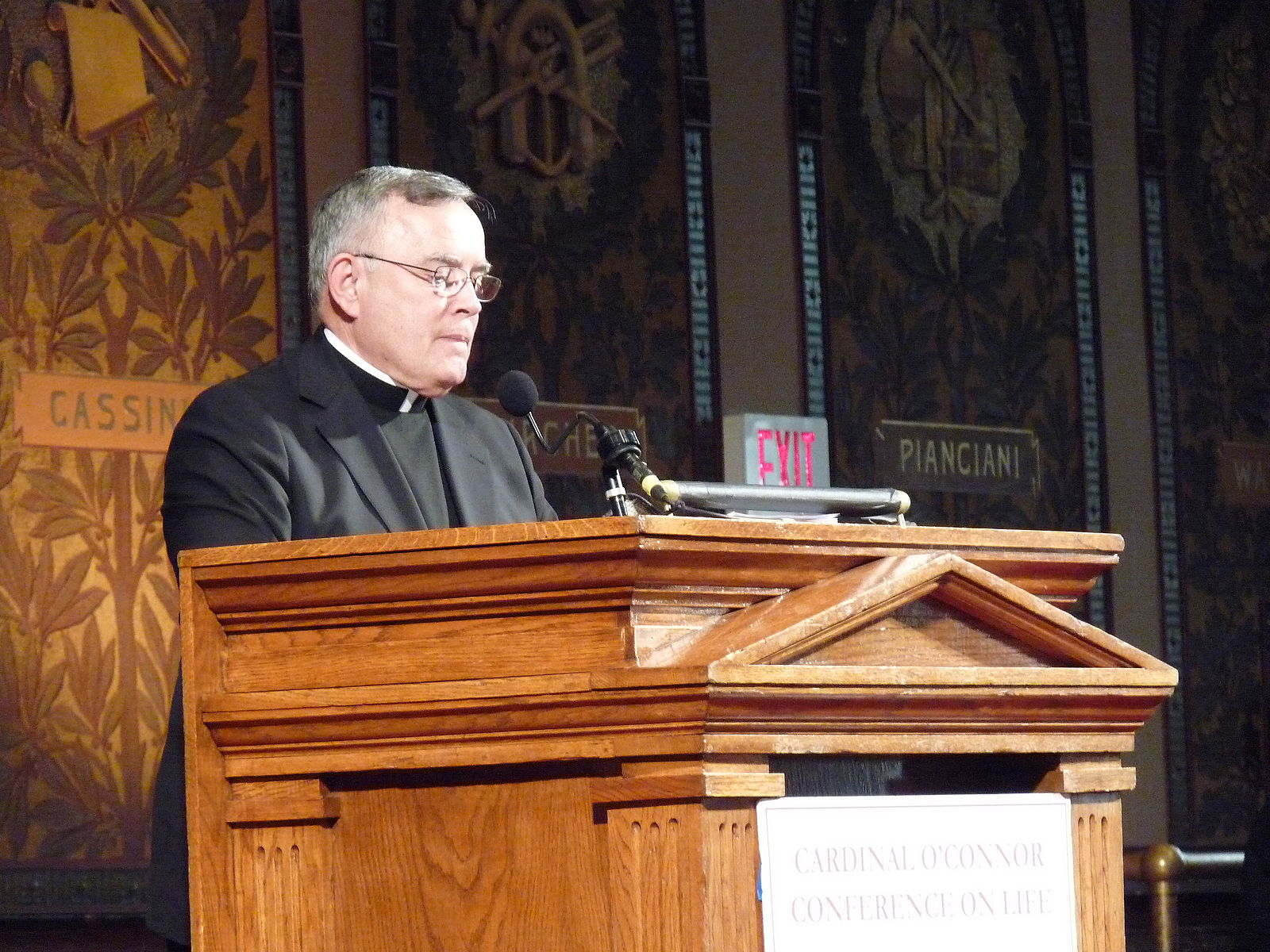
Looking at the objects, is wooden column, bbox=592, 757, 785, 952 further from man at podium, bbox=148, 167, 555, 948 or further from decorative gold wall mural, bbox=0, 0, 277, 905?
decorative gold wall mural, bbox=0, 0, 277, 905

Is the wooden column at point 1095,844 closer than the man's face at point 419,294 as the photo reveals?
Yes

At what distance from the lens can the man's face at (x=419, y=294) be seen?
234cm

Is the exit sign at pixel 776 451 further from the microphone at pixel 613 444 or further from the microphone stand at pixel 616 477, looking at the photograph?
the microphone stand at pixel 616 477

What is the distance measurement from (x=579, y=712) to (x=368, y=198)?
0.99 meters

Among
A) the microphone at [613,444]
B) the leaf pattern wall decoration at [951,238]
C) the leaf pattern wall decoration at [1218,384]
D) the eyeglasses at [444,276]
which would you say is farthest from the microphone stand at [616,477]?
the leaf pattern wall decoration at [1218,384]

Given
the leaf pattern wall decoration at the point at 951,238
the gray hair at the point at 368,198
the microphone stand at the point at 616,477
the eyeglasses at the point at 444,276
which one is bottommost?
the microphone stand at the point at 616,477

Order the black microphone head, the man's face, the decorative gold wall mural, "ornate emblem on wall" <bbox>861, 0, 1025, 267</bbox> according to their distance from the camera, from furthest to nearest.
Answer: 1. "ornate emblem on wall" <bbox>861, 0, 1025, 267</bbox>
2. the decorative gold wall mural
3. the man's face
4. the black microphone head

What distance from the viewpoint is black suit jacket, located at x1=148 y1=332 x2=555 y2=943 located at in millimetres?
2016

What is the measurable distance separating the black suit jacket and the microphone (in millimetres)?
146

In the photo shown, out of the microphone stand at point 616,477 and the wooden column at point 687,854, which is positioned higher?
the microphone stand at point 616,477

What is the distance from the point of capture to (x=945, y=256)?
21.2 feet


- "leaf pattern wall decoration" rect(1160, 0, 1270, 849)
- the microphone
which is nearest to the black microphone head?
the microphone

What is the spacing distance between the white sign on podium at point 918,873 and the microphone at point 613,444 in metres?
0.38

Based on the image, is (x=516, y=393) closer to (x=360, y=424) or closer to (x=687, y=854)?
(x=360, y=424)
